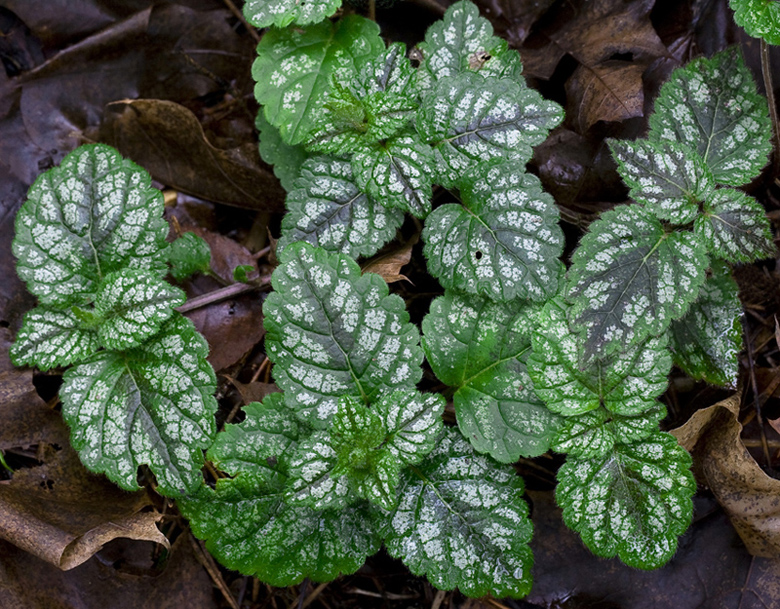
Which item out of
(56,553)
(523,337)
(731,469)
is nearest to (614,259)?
(523,337)

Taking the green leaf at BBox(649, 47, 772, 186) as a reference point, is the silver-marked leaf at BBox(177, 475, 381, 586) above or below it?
below

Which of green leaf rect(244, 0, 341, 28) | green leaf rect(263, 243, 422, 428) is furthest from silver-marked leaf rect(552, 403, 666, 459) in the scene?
green leaf rect(244, 0, 341, 28)

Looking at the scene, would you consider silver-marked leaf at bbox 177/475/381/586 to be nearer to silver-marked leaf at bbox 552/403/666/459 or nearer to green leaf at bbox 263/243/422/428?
green leaf at bbox 263/243/422/428

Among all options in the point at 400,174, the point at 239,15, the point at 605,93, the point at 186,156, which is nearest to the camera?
the point at 400,174

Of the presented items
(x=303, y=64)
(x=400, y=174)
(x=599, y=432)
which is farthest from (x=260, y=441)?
(x=303, y=64)

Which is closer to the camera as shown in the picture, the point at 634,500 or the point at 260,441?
the point at 634,500

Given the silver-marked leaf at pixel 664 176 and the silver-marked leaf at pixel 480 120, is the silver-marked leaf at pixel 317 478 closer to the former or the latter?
the silver-marked leaf at pixel 480 120

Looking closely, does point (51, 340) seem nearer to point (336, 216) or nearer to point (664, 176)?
point (336, 216)
